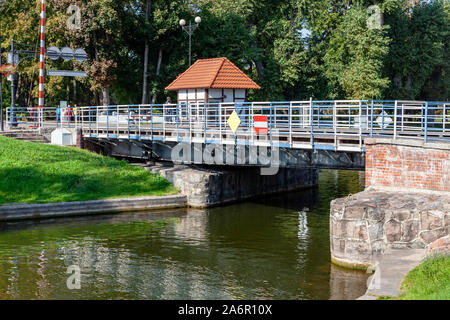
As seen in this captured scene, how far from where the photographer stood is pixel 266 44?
52.9 m

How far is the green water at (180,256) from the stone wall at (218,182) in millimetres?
1254

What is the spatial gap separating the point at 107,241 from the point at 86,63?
29418 millimetres

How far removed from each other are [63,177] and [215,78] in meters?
11.3

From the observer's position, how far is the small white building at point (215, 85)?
34250mm

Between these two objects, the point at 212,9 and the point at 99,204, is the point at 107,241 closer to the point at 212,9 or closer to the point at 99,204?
the point at 99,204

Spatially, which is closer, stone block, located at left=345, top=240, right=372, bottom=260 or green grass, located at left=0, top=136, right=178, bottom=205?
stone block, located at left=345, top=240, right=372, bottom=260

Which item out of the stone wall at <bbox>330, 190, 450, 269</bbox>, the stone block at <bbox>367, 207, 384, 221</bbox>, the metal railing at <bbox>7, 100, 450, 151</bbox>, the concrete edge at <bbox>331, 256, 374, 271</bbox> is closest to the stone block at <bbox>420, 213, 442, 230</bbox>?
the stone wall at <bbox>330, 190, 450, 269</bbox>

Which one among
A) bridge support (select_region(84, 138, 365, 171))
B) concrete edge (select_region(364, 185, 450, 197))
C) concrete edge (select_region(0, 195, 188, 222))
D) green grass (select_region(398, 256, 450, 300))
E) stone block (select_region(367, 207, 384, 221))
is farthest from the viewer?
concrete edge (select_region(0, 195, 188, 222))

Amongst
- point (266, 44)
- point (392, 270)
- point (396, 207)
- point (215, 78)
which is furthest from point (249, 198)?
point (266, 44)

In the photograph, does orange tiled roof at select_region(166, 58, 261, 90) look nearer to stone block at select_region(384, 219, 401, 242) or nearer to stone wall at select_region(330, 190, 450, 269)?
stone wall at select_region(330, 190, 450, 269)

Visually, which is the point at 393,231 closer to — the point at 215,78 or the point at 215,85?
the point at 215,85

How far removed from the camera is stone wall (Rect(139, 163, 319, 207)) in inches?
1099

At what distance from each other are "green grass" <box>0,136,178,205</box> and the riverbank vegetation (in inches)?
686

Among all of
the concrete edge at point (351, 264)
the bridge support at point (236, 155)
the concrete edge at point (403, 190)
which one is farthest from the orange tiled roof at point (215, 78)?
the concrete edge at point (351, 264)
